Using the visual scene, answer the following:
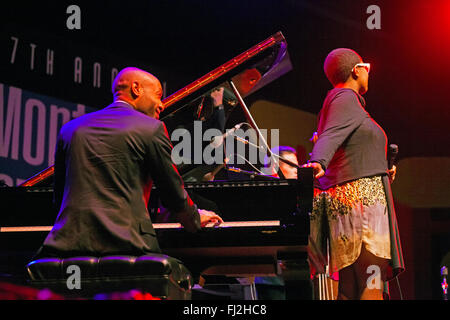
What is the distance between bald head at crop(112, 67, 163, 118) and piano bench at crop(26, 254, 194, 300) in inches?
30.6

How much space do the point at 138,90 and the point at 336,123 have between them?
3.41ft

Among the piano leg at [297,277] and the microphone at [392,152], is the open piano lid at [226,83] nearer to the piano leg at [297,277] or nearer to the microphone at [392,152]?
the microphone at [392,152]

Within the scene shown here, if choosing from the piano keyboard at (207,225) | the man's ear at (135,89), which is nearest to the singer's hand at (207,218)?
the piano keyboard at (207,225)

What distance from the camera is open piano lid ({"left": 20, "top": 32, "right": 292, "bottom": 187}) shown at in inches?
126

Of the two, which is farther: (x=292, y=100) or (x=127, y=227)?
(x=292, y=100)

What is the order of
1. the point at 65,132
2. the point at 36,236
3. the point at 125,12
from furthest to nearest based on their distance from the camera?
the point at 125,12 → the point at 36,236 → the point at 65,132

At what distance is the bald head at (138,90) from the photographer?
102 inches

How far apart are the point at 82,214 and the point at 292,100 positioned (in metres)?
4.52

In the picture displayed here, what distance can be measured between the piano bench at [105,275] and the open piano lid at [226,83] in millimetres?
998

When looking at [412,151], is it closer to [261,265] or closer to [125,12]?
[125,12]

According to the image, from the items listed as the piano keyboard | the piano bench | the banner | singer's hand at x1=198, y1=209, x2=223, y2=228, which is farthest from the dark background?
the piano bench

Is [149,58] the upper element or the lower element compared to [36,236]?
upper
